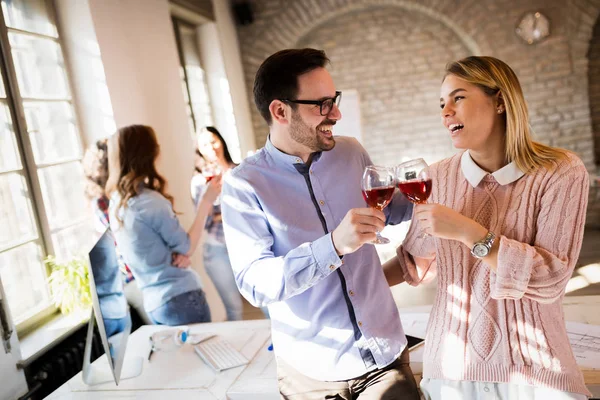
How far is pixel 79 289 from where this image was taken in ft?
8.88

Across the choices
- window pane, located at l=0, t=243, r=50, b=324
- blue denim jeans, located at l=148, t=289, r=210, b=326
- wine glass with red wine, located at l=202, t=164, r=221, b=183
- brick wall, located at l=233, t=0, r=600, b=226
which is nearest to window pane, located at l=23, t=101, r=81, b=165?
window pane, located at l=0, t=243, r=50, b=324

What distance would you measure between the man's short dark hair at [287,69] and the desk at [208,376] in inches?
37.1

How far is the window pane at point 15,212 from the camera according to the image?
2.57 m

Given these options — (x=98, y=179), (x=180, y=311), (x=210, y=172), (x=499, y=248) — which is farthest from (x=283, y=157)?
(x=210, y=172)

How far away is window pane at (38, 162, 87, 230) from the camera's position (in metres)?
2.91

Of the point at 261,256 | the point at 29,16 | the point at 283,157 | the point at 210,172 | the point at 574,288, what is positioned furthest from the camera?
the point at 574,288

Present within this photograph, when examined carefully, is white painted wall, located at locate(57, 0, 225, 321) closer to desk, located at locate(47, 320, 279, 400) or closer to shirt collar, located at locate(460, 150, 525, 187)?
desk, located at locate(47, 320, 279, 400)

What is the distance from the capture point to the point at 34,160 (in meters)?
2.77

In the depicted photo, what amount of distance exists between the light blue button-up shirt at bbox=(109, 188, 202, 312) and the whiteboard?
4.12m

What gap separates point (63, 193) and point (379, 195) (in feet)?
7.66

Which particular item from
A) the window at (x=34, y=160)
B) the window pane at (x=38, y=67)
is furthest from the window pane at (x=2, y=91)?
the window pane at (x=38, y=67)

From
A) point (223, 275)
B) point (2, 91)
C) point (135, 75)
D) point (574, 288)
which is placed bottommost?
point (574, 288)

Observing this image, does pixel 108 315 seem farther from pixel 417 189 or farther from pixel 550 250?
pixel 550 250

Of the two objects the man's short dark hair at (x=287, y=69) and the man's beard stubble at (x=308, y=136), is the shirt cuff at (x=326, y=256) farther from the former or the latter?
the man's short dark hair at (x=287, y=69)
